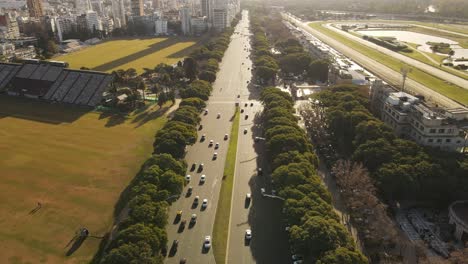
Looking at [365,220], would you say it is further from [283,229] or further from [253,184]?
[253,184]

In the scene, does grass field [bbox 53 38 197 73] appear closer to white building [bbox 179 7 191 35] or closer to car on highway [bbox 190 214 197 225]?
white building [bbox 179 7 191 35]

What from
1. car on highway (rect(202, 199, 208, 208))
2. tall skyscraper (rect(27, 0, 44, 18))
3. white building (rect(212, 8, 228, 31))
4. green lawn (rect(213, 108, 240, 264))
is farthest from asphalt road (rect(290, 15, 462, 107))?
tall skyscraper (rect(27, 0, 44, 18))

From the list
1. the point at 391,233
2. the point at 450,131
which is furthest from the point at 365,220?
the point at 450,131

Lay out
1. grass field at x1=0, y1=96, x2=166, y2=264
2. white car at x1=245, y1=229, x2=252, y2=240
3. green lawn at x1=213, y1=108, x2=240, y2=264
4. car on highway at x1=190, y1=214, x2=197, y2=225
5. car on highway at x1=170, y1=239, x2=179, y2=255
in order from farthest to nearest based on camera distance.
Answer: car on highway at x1=190, y1=214, x2=197, y2=225, grass field at x1=0, y1=96, x2=166, y2=264, white car at x1=245, y1=229, x2=252, y2=240, green lawn at x1=213, y1=108, x2=240, y2=264, car on highway at x1=170, y1=239, x2=179, y2=255

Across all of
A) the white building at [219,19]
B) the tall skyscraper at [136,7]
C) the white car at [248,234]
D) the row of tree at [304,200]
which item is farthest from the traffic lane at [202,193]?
the tall skyscraper at [136,7]

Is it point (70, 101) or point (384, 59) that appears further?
point (384, 59)

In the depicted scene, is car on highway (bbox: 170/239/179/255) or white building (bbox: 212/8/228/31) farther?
white building (bbox: 212/8/228/31)

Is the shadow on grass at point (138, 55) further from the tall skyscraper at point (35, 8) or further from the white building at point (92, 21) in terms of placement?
the tall skyscraper at point (35, 8)
